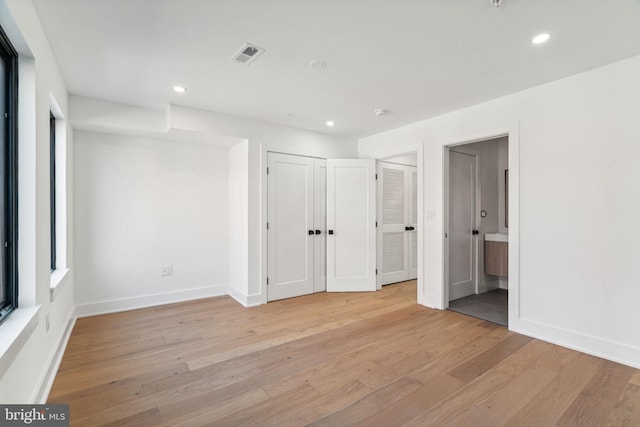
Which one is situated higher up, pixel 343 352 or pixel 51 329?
pixel 51 329

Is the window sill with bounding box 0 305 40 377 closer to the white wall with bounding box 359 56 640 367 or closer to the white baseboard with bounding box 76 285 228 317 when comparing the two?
the white baseboard with bounding box 76 285 228 317

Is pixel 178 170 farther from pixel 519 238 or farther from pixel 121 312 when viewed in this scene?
pixel 519 238

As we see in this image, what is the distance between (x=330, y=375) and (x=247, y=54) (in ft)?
8.30

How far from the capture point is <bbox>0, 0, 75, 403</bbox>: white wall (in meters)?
1.50

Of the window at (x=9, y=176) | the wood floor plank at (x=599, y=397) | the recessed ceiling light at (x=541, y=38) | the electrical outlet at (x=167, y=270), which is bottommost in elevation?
the wood floor plank at (x=599, y=397)

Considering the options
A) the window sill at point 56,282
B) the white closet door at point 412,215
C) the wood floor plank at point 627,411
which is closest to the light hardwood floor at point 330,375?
the wood floor plank at point 627,411

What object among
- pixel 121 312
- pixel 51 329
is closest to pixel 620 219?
pixel 51 329

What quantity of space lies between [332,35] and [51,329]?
9.91ft

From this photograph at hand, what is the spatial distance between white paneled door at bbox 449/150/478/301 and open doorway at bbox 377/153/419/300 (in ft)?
2.84

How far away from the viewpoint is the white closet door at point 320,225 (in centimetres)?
444

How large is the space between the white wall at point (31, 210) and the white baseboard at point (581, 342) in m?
3.79

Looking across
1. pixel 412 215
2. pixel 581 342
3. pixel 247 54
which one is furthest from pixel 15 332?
pixel 412 215

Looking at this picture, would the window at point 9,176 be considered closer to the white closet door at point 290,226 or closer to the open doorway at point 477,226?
the white closet door at point 290,226

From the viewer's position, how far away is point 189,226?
4.10 metres
